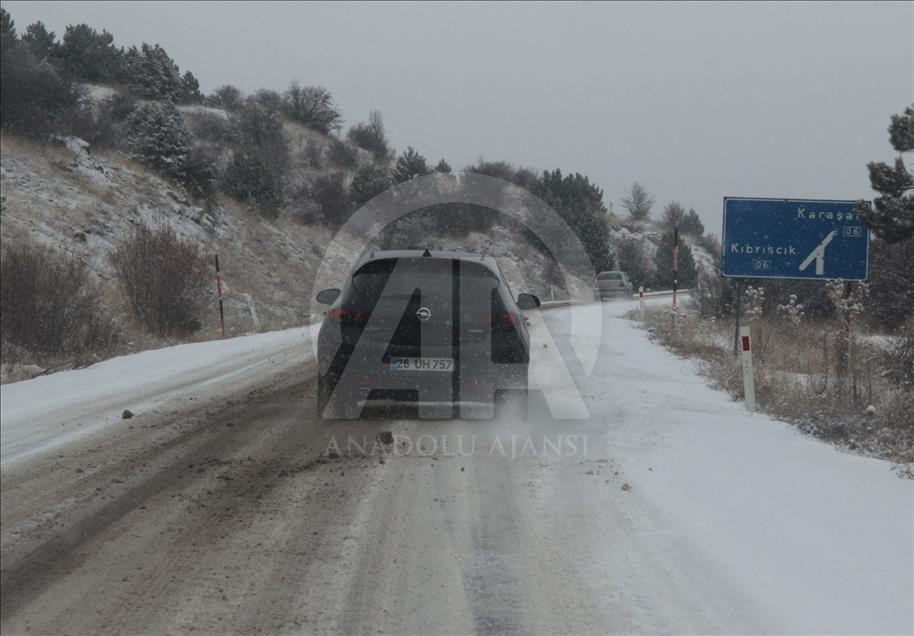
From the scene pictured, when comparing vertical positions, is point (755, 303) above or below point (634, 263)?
below

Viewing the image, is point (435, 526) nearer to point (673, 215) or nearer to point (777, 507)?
point (777, 507)

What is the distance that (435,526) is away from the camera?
14.9 ft

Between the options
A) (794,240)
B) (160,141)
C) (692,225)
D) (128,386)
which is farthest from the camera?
(692,225)

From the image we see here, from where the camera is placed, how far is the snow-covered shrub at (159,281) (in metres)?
15.6

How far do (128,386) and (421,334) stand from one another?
3.93 metres

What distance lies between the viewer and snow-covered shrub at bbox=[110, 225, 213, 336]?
1559cm

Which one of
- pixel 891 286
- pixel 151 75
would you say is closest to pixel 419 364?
pixel 891 286

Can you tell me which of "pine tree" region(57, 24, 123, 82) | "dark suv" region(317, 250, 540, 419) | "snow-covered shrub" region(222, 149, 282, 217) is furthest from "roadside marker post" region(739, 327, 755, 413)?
"pine tree" region(57, 24, 123, 82)

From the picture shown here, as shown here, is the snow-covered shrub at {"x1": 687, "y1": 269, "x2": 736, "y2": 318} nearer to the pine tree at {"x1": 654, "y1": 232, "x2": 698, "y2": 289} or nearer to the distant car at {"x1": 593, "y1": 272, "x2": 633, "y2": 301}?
the distant car at {"x1": 593, "y1": 272, "x2": 633, "y2": 301}

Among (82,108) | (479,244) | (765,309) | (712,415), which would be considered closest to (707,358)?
(712,415)

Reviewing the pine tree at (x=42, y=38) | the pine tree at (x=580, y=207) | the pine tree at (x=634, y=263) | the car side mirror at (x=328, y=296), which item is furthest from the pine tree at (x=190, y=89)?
the car side mirror at (x=328, y=296)

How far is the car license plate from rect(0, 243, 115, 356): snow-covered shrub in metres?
3.08

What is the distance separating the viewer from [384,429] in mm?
7176

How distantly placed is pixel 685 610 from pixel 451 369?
383cm
